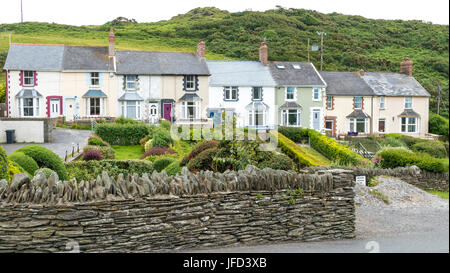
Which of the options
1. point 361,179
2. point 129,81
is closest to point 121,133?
point 129,81

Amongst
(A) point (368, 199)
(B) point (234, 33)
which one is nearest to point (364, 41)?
(A) point (368, 199)

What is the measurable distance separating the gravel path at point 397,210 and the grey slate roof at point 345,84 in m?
29.2

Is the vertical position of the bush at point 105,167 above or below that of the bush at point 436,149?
below

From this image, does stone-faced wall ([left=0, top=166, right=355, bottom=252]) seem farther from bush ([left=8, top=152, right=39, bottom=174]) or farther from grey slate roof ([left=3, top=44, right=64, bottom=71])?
grey slate roof ([left=3, top=44, right=64, bottom=71])

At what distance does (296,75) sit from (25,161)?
3223 cm

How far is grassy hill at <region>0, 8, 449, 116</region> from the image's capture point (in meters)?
25.4

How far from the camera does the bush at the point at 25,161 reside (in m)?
14.0

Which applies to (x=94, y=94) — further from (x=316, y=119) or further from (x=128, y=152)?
(x=316, y=119)

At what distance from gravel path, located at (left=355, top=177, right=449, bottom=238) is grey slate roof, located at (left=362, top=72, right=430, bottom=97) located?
19.3 metres

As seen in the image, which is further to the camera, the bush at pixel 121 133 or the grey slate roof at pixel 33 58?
the grey slate roof at pixel 33 58

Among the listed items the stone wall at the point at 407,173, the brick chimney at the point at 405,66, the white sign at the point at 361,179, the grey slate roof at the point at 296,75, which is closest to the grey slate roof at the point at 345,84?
the grey slate roof at the point at 296,75

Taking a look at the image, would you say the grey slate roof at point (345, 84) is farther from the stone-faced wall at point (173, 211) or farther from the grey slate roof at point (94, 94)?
the stone-faced wall at point (173, 211)

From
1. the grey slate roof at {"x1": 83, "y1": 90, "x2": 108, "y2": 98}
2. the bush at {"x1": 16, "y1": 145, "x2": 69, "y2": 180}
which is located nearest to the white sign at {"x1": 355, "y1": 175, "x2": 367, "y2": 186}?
the bush at {"x1": 16, "y1": 145, "x2": 69, "y2": 180}

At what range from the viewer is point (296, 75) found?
1693 inches
